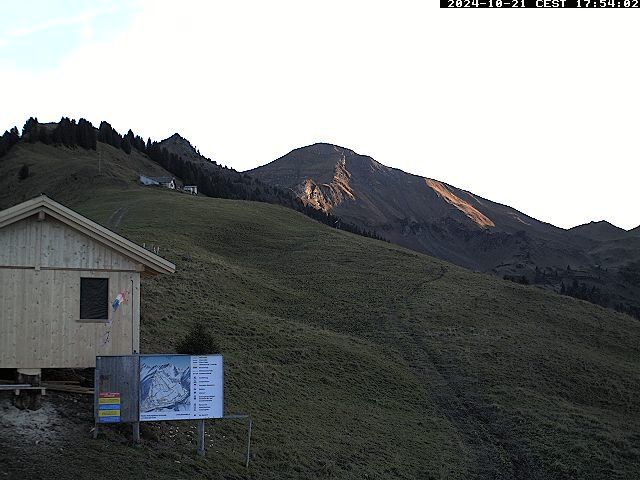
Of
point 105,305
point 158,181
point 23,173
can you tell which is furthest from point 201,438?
point 158,181

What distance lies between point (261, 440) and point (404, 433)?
7.91 metres

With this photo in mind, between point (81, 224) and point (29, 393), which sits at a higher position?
point (81, 224)

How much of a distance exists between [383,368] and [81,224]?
22339 mm

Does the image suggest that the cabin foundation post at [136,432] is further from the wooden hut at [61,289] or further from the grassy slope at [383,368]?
the wooden hut at [61,289]

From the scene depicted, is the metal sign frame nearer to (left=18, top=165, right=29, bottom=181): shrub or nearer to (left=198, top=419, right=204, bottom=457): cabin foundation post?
(left=198, top=419, right=204, bottom=457): cabin foundation post

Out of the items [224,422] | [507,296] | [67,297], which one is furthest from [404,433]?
[507,296]

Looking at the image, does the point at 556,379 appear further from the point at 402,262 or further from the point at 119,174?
the point at 119,174

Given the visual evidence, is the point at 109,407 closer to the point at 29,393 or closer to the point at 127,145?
the point at 29,393

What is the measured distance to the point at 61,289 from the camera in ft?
63.9

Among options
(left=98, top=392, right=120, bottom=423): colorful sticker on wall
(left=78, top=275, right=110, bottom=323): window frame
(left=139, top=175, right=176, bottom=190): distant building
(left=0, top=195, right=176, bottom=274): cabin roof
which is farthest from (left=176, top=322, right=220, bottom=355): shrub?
(left=139, top=175, right=176, bottom=190): distant building

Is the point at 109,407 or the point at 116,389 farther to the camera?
the point at 116,389

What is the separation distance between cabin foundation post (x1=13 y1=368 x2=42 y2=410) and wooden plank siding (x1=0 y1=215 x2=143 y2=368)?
161 millimetres

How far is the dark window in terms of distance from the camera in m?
19.8

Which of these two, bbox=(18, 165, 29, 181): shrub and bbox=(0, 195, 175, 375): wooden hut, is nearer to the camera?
bbox=(0, 195, 175, 375): wooden hut
